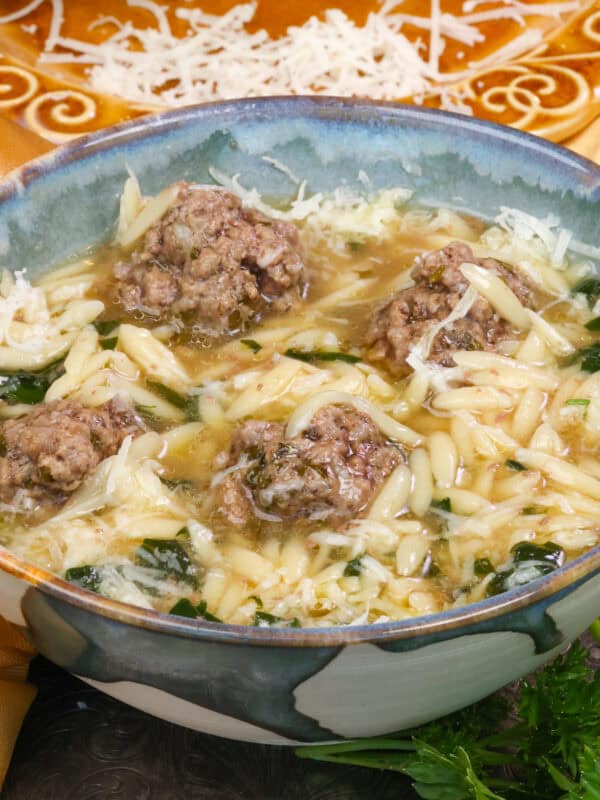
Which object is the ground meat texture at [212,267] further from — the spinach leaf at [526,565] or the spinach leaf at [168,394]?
the spinach leaf at [526,565]

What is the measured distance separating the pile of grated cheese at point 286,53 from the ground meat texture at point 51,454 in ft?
10.7

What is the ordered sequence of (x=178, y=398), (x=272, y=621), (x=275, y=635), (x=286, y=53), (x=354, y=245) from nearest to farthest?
1. (x=275, y=635)
2. (x=272, y=621)
3. (x=178, y=398)
4. (x=354, y=245)
5. (x=286, y=53)

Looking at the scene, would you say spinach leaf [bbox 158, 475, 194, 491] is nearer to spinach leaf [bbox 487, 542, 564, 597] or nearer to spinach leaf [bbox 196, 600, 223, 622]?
spinach leaf [bbox 196, 600, 223, 622]

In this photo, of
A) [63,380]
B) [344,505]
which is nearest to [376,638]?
[344,505]

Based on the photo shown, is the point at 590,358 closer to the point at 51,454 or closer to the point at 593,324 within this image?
the point at 593,324

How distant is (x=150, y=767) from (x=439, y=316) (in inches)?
69.4

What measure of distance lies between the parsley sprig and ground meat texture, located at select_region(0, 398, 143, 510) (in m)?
1.08

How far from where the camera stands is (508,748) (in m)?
3.49

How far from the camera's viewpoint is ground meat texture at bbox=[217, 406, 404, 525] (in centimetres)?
332

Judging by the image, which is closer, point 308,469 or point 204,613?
point 204,613

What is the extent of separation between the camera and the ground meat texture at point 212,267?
13.3 feet

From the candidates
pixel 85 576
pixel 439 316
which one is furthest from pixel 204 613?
pixel 439 316

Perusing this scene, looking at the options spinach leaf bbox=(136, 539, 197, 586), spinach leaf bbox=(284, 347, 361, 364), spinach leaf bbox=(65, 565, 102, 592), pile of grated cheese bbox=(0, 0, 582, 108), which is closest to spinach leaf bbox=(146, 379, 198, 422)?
spinach leaf bbox=(284, 347, 361, 364)

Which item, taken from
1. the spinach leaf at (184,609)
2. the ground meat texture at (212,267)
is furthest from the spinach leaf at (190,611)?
the ground meat texture at (212,267)
